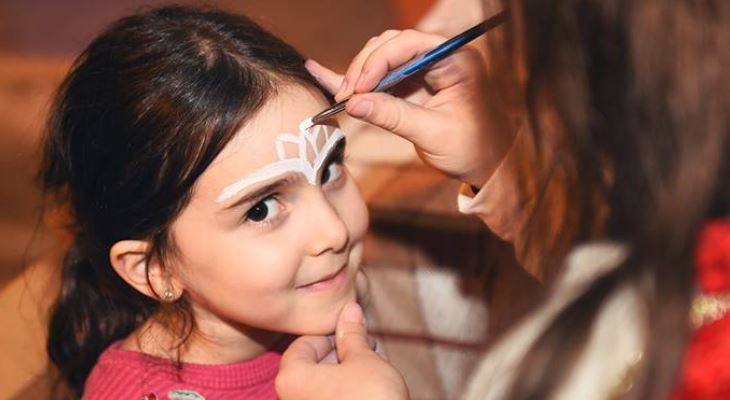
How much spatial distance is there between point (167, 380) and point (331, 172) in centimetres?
24

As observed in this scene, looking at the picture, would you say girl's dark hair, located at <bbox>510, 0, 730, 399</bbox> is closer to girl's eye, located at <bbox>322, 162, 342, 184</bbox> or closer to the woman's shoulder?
the woman's shoulder

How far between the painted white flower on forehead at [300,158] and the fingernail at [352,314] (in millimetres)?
116

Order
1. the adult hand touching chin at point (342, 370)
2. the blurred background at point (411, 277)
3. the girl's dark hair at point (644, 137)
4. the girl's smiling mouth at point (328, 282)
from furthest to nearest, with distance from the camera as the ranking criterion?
the blurred background at point (411, 277) → the girl's smiling mouth at point (328, 282) → the adult hand touching chin at point (342, 370) → the girl's dark hair at point (644, 137)

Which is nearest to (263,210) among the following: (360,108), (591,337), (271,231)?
(271,231)

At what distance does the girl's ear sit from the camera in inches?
37.0

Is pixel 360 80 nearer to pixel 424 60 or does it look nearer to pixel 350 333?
pixel 424 60

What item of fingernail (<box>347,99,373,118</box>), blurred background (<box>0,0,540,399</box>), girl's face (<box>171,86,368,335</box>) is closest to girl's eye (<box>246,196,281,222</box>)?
girl's face (<box>171,86,368,335</box>)

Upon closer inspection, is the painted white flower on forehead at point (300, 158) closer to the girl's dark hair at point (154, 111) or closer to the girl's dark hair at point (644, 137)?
the girl's dark hair at point (154, 111)

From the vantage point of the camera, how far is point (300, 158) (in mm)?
912

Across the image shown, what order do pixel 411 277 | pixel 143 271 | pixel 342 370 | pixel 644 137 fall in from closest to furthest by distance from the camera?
1. pixel 644 137
2. pixel 342 370
3. pixel 143 271
4. pixel 411 277

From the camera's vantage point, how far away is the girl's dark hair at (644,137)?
0.63m

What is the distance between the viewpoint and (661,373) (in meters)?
0.64

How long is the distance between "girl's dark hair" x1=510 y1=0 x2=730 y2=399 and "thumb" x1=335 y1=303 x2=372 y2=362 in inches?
9.9

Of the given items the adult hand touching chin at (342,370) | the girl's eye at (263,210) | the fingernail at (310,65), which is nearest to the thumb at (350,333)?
the adult hand touching chin at (342,370)
